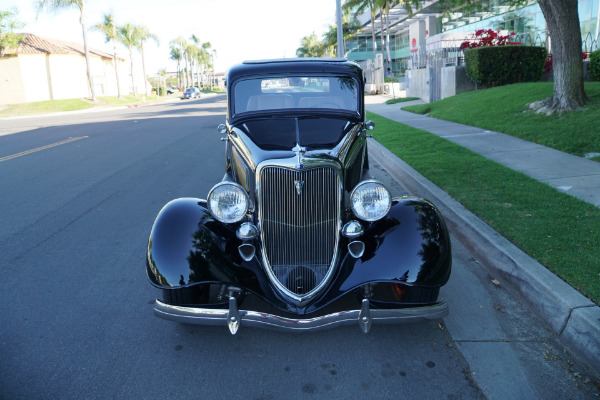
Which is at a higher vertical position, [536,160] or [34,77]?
[34,77]

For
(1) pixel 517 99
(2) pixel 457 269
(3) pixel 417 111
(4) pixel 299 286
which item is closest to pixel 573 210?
(2) pixel 457 269

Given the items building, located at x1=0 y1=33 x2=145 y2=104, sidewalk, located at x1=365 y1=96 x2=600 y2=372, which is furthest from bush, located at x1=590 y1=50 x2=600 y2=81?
building, located at x1=0 y1=33 x2=145 y2=104

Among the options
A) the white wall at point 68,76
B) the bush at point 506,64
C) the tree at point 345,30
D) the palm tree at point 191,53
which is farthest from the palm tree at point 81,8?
the palm tree at point 191,53

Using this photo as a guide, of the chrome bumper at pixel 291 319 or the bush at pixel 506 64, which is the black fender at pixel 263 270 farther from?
the bush at pixel 506 64

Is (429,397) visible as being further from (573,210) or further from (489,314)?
(573,210)

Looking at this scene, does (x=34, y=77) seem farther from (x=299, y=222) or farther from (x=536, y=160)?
(x=299, y=222)

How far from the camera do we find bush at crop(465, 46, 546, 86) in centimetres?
1605

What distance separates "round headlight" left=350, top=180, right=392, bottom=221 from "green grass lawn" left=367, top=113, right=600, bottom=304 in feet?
5.10

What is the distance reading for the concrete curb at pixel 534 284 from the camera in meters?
3.02

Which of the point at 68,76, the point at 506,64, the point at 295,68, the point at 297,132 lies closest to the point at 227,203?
the point at 297,132

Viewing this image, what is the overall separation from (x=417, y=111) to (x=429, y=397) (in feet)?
50.6

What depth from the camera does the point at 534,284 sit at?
143 inches

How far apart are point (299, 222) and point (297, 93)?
1.94 metres

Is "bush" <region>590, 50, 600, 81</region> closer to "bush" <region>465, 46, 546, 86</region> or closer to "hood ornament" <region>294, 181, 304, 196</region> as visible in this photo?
"bush" <region>465, 46, 546, 86</region>
